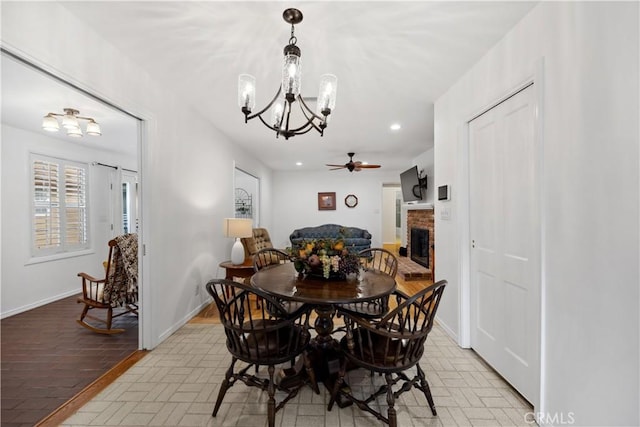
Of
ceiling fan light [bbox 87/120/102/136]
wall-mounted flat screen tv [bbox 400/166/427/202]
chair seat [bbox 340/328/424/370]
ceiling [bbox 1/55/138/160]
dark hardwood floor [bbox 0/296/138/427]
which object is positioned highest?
ceiling [bbox 1/55/138/160]

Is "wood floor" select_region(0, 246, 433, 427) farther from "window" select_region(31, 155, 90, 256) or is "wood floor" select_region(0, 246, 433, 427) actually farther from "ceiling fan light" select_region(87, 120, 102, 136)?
"ceiling fan light" select_region(87, 120, 102, 136)

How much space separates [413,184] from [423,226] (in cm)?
94

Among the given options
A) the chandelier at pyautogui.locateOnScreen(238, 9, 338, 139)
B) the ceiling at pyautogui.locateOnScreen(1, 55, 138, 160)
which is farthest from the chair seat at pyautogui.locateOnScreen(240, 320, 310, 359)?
the ceiling at pyautogui.locateOnScreen(1, 55, 138, 160)

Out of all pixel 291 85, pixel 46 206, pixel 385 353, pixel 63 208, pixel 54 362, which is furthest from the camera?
pixel 63 208

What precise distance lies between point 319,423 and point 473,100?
109 inches

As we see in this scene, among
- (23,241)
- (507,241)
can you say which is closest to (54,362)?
(23,241)

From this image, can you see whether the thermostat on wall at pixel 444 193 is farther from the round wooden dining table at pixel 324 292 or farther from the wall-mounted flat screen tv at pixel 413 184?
the wall-mounted flat screen tv at pixel 413 184

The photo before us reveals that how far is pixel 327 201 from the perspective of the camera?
26.4 ft

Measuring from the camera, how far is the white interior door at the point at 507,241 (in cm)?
172

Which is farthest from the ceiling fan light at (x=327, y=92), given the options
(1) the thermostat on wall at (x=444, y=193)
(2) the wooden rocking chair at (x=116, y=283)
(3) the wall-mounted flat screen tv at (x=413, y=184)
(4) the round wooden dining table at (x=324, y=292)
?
(3) the wall-mounted flat screen tv at (x=413, y=184)

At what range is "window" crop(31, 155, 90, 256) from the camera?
3650 mm

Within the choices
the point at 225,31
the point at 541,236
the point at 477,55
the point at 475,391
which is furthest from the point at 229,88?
the point at 475,391

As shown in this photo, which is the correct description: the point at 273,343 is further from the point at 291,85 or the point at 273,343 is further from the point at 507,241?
the point at 507,241

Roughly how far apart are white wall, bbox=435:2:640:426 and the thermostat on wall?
1097 mm
